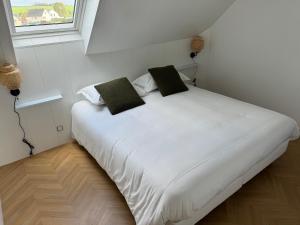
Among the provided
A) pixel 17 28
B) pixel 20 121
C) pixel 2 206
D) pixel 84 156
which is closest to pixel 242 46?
pixel 84 156

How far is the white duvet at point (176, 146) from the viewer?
4.65 ft

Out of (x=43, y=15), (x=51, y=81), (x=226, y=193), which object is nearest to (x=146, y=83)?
(x=51, y=81)

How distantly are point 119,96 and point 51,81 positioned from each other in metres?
0.77

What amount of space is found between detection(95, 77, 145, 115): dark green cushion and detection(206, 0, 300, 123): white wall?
171 centimetres

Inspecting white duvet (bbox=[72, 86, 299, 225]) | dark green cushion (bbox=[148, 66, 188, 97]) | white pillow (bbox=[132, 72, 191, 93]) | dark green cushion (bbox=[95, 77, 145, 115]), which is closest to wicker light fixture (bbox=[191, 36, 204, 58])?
dark green cushion (bbox=[148, 66, 188, 97])

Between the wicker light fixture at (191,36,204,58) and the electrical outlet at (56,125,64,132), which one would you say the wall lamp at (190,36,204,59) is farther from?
the electrical outlet at (56,125,64,132)

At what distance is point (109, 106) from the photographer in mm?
2324

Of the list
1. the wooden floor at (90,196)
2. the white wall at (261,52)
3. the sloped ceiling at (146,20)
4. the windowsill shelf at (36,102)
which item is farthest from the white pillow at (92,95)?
the white wall at (261,52)

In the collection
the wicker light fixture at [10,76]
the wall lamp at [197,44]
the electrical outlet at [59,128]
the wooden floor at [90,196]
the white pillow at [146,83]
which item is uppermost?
the wall lamp at [197,44]

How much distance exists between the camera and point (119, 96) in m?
2.40

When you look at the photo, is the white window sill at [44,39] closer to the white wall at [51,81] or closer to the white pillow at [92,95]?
the white wall at [51,81]

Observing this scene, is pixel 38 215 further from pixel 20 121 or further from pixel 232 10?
pixel 232 10

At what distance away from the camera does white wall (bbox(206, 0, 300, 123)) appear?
8.55ft

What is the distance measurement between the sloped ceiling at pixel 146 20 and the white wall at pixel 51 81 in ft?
0.56
